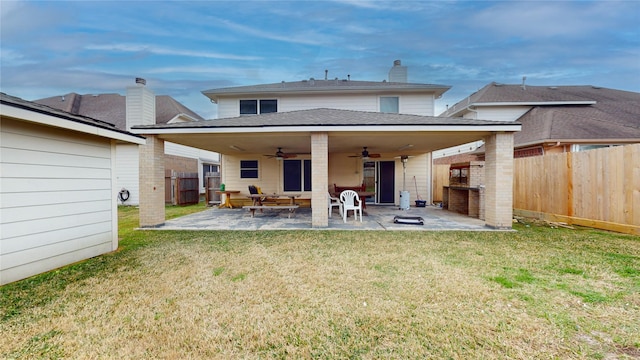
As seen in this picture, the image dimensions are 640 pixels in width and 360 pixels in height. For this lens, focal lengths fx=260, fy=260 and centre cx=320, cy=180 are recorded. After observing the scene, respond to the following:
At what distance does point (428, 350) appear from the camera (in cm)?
218

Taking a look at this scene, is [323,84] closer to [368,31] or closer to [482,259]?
[368,31]

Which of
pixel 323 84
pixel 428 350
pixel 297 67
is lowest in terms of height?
pixel 428 350

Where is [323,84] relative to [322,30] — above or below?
below

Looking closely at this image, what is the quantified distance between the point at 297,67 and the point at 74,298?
1615 cm

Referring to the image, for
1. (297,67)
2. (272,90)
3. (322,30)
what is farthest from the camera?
(297,67)

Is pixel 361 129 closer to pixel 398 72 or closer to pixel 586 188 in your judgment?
pixel 586 188

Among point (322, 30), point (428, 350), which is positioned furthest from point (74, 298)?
point (322, 30)

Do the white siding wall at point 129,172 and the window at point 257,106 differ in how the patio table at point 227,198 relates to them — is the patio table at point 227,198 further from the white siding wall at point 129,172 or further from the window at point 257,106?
the white siding wall at point 129,172

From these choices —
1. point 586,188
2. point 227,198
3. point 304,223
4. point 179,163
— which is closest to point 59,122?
point 304,223

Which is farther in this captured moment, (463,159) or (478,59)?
(478,59)

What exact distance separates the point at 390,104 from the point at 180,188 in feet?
36.8

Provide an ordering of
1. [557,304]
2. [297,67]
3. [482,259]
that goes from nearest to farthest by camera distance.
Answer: [557,304], [482,259], [297,67]

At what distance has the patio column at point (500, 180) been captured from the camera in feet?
22.6

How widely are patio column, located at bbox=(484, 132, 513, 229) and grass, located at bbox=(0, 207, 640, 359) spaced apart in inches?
73.3
